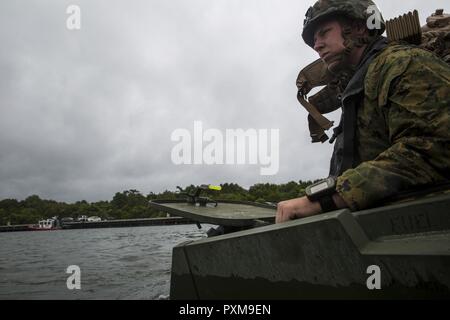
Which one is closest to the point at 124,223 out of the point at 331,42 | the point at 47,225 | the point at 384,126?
the point at 47,225

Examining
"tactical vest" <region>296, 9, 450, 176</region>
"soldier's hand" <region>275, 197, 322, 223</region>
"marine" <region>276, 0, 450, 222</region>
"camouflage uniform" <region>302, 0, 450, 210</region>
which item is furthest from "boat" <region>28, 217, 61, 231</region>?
→ "camouflage uniform" <region>302, 0, 450, 210</region>

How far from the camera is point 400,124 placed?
1.81 meters

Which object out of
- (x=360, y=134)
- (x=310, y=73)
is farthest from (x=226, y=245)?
(x=310, y=73)

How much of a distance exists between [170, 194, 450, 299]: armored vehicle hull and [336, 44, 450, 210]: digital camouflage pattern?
0.45 feet

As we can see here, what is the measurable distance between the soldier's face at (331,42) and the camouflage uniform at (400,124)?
44cm

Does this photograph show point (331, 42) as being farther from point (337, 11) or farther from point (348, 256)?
point (348, 256)

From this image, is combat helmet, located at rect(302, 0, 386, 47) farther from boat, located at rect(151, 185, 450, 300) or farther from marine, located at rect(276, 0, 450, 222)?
boat, located at rect(151, 185, 450, 300)

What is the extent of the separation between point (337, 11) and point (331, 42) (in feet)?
0.75

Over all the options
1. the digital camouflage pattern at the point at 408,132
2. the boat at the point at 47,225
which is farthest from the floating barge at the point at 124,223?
the digital camouflage pattern at the point at 408,132

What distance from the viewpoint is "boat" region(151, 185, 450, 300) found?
1.36m

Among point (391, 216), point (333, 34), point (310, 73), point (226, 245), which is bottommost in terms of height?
point (226, 245)

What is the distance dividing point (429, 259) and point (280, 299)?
88 cm

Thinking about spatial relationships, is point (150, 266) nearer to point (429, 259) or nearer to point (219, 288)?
point (219, 288)

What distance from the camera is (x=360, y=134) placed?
7.45 ft
